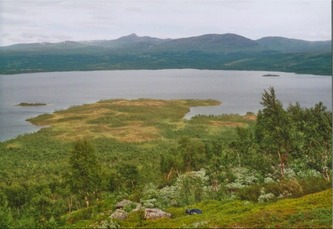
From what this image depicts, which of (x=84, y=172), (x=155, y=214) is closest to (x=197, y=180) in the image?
(x=155, y=214)

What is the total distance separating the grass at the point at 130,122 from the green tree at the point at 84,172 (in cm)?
4095

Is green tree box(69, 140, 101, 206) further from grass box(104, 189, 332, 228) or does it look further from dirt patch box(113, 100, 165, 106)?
dirt patch box(113, 100, 165, 106)

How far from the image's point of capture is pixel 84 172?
35.5 metres

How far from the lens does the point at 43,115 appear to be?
336 ft

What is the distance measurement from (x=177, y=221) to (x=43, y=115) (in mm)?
86460

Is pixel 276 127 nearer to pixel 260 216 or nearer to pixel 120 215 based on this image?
pixel 260 216

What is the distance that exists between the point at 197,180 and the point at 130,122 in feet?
212

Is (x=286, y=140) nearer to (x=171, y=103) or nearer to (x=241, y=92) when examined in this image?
(x=171, y=103)

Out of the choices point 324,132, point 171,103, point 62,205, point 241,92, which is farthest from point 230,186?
point 241,92

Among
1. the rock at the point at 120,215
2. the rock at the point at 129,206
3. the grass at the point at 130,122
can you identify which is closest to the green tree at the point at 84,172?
the rock at the point at 129,206

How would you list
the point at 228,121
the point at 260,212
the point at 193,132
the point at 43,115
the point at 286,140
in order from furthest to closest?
the point at 43,115 < the point at 228,121 < the point at 193,132 < the point at 286,140 < the point at 260,212

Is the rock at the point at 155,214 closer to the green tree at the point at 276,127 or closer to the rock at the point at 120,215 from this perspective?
the rock at the point at 120,215

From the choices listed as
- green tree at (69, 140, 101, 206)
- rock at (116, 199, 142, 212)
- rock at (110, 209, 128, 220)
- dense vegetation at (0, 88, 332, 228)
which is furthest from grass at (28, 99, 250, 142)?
rock at (110, 209, 128, 220)

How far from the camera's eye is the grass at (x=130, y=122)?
82.5m
